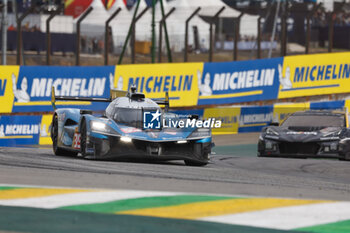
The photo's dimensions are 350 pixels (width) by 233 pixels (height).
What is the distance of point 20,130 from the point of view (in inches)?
722

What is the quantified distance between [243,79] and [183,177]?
1457cm

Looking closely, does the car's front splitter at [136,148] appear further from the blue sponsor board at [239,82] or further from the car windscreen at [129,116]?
the blue sponsor board at [239,82]

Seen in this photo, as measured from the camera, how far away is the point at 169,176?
32.0ft

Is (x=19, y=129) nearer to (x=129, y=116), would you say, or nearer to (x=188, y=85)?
(x=188, y=85)

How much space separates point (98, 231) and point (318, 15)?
102ft

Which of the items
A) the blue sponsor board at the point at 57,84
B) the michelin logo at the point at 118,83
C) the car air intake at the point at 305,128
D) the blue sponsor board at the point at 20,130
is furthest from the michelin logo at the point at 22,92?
the car air intake at the point at 305,128

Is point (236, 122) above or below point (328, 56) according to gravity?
below

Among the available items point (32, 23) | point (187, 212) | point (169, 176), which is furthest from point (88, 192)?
point (32, 23)

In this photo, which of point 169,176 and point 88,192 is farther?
point 169,176

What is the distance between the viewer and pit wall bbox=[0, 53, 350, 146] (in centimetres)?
1877

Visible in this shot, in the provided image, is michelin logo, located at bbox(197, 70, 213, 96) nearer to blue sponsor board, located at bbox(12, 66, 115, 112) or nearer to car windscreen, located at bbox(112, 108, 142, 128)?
blue sponsor board, located at bbox(12, 66, 115, 112)

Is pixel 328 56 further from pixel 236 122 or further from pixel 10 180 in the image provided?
pixel 10 180

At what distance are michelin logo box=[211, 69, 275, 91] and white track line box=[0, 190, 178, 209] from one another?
15.5 m

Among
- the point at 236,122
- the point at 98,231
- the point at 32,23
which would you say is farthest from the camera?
the point at 32,23
